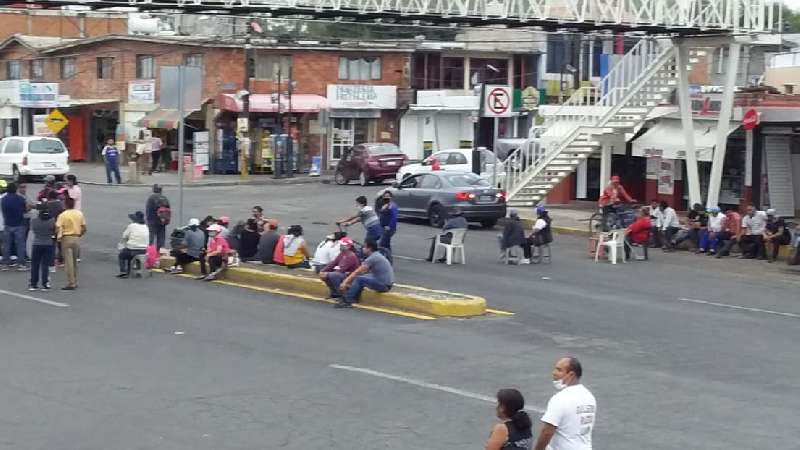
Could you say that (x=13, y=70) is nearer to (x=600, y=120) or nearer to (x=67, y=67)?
(x=67, y=67)

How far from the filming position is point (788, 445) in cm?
1184

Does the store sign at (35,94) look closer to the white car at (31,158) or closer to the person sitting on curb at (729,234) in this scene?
the white car at (31,158)

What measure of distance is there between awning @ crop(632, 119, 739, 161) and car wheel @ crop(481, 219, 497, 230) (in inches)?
205

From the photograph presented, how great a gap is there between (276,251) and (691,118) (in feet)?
46.8

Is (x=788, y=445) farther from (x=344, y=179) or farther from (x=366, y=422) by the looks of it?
(x=344, y=179)

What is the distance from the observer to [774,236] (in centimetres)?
2770

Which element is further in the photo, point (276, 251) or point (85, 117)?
point (85, 117)

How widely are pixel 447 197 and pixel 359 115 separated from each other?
1024 inches

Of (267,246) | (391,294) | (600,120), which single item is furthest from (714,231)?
(391,294)

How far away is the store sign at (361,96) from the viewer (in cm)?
5734

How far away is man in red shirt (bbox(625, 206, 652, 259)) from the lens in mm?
27469

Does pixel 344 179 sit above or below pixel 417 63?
below

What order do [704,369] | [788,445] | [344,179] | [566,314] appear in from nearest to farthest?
[788,445] → [704,369] → [566,314] → [344,179]

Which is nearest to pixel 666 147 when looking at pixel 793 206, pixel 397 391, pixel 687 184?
pixel 687 184
